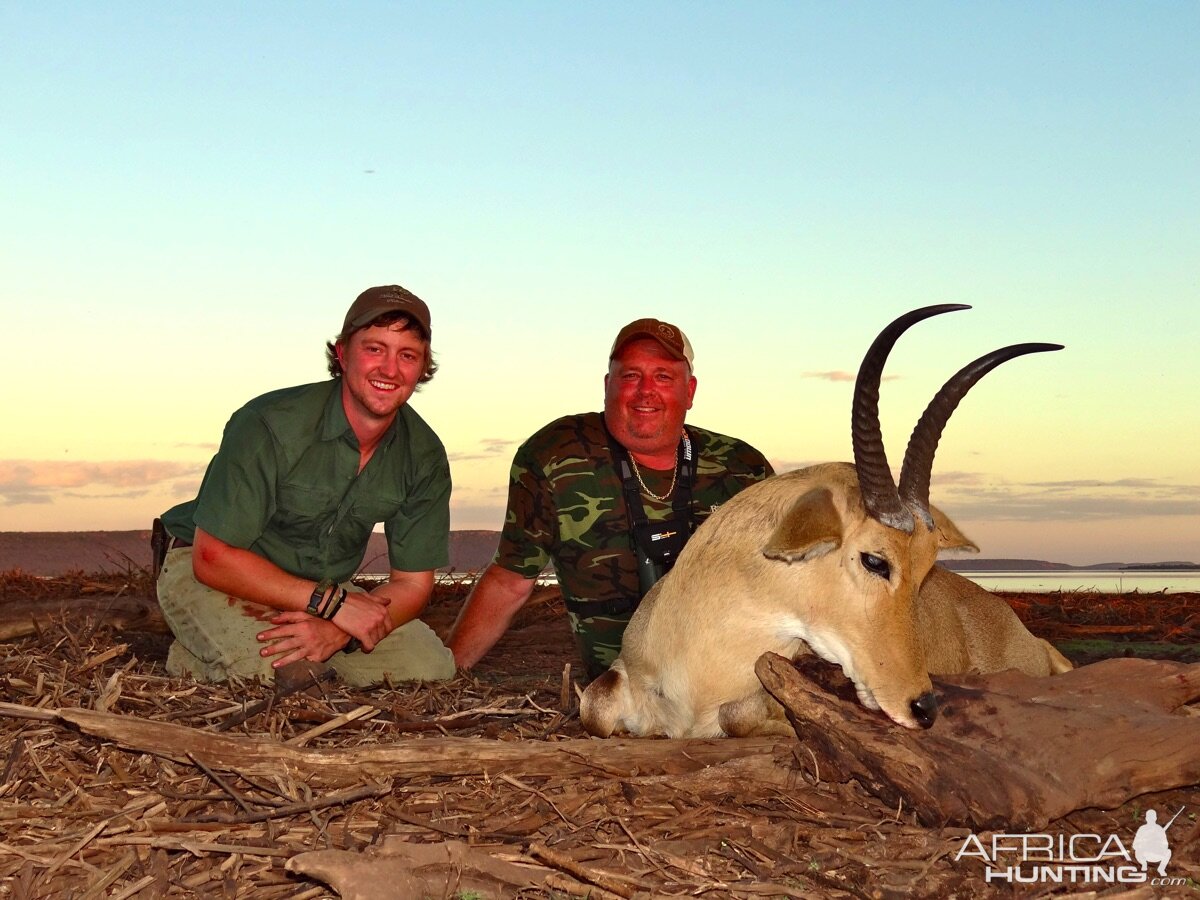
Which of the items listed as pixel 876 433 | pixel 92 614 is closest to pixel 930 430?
pixel 876 433

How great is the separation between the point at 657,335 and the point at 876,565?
9.85 ft

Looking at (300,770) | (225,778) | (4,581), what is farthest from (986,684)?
(4,581)

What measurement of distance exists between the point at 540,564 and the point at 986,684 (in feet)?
12.7

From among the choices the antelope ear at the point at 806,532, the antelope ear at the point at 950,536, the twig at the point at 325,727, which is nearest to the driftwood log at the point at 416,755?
the twig at the point at 325,727

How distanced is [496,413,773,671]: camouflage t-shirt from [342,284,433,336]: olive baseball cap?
1.28 m

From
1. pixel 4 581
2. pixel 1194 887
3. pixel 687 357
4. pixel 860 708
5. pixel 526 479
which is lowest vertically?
pixel 4 581

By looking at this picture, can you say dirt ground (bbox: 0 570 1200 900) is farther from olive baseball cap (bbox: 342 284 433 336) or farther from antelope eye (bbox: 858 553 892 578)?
olive baseball cap (bbox: 342 284 433 336)

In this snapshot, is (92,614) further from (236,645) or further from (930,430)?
(930,430)

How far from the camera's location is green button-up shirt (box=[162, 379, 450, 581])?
24.0 ft

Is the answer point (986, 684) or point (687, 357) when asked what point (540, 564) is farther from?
point (986, 684)

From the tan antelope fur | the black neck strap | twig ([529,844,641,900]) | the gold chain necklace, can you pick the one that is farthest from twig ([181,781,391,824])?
the gold chain necklace

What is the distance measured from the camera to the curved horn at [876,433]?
4.95 m

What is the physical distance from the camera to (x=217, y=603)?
7688mm

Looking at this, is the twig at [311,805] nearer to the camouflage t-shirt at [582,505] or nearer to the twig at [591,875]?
the twig at [591,875]
